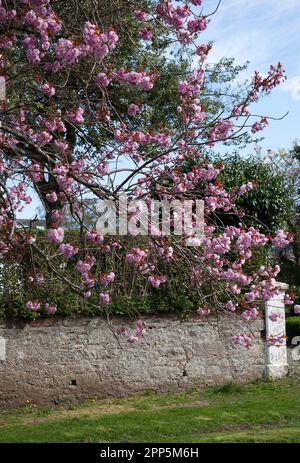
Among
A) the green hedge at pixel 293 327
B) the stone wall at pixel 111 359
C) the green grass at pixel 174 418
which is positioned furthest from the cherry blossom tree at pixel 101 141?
the green hedge at pixel 293 327

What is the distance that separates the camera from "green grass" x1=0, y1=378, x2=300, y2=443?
25.1ft

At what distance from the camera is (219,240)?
730 centimetres

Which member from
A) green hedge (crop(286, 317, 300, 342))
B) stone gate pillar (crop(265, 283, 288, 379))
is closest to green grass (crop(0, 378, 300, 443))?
stone gate pillar (crop(265, 283, 288, 379))

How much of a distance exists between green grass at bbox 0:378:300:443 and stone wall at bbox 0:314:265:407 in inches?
8.9

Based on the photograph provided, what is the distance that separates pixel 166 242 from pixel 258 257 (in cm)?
532

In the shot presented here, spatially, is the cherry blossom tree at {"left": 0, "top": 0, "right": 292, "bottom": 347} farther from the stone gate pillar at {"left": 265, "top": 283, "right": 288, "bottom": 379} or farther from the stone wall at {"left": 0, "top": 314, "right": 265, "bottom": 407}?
the stone gate pillar at {"left": 265, "top": 283, "right": 288, "bottom": 379}

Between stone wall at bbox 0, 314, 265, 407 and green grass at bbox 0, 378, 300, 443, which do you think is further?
stone wall at bbox 0, 314, 265, 407

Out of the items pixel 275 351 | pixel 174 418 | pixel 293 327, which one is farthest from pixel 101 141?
pixel 293 327

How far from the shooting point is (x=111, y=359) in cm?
1044

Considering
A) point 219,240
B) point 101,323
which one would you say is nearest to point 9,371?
point 101,323

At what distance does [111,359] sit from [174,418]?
6.65 feet

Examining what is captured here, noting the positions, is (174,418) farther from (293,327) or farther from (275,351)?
(293,327)

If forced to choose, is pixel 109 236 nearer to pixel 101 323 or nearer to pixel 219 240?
pixel 219 240

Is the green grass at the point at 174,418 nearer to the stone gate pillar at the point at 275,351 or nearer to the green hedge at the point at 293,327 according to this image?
the stone gate pillar at the point at 275,351
